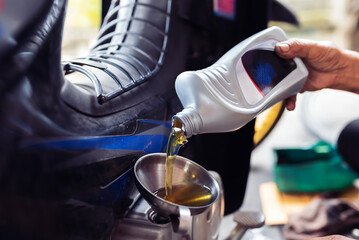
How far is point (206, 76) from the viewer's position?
26.0 inches

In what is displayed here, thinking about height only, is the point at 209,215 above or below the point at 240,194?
above

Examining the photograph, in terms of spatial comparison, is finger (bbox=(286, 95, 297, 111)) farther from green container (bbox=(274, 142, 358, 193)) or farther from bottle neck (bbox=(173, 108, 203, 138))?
green container (bbox=(274, 142, 358, 193))

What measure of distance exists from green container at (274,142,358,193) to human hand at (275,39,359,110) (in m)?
0.61

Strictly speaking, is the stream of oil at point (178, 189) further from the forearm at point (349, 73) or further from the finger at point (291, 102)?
the forearm at point (349, 73)

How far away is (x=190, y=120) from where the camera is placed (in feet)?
2.01

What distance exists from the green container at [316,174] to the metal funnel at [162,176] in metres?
1.07

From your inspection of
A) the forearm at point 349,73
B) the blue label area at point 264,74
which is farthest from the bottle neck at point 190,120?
the forearm at point 349,73

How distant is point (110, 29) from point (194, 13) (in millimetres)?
198

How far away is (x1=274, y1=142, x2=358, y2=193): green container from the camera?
1.65m

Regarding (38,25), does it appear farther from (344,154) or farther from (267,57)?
(344,154)

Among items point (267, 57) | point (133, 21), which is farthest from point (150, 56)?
point (267, 57)

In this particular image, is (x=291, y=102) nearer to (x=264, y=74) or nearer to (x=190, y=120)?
(x=264, y=74)

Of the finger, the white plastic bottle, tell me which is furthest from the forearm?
the white plastic bottle

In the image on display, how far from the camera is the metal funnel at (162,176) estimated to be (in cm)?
56
